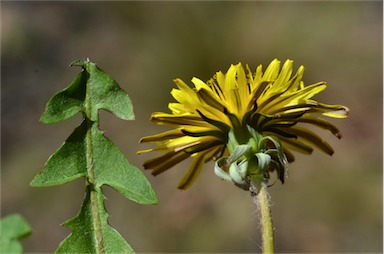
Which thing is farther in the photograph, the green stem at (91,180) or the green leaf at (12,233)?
the green leaf at (12,233)

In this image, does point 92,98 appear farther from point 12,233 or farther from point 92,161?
point 12,233

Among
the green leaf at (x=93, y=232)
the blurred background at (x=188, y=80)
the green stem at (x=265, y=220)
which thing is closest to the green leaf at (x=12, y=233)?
the green leaf at (x=93, y=232)

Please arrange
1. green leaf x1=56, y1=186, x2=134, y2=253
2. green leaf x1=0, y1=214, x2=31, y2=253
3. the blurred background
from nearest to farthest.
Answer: green leaf x1=56, y1=186, x2=134, y2=253 < green leaf x1=0, y1=214, x2=31, y2=253 < the blurred background

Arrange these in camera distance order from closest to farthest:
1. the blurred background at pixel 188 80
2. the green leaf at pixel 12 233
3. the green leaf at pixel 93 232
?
the green leaf at pixel 93 232 → the green leaf at pixel 12 233 → the blurred background at pixel 188 80

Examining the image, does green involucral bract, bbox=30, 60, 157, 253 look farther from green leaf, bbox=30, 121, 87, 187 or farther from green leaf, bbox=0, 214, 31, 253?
green leaf, bbox=0, 214, 31, 253

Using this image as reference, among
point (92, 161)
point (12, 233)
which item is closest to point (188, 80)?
point (12, 233)

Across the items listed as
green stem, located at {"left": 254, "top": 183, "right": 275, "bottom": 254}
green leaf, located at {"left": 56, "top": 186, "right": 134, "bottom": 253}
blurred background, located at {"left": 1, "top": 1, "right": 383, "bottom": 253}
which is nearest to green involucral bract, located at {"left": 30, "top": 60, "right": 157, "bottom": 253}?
green leaf, located at {"left": 56, "top": 186, "right": 134, "bottom": 253}

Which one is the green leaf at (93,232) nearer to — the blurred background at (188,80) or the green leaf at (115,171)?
the green leaf at (115,171)
